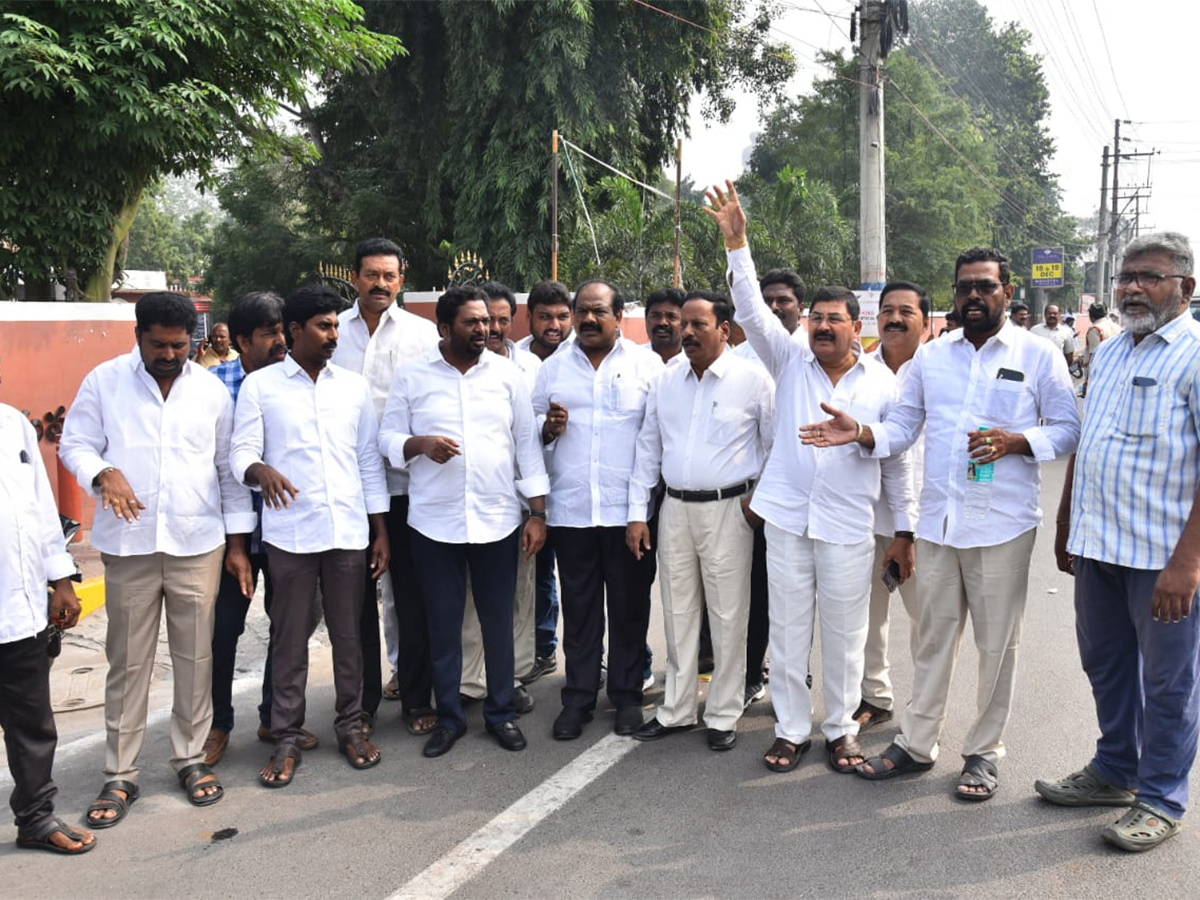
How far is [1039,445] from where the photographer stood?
3.83 metres

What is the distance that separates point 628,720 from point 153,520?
218 centimetres

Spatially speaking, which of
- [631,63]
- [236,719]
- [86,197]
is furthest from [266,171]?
[236,719]

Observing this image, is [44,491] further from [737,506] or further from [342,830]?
[737,506]

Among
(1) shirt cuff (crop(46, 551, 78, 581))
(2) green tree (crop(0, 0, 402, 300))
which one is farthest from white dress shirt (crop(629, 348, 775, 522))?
(2) green tree (crop(0, 0, 402, 300))

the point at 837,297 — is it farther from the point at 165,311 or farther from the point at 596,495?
the point at 165,311

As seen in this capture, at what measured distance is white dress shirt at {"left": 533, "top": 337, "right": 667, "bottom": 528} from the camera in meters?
4.73

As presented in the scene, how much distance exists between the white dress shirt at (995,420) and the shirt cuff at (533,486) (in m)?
1.62

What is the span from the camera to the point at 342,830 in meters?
3.79

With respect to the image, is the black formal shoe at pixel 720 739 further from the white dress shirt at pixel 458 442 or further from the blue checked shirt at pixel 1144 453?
the blue checked shirt at pixel 1144 453

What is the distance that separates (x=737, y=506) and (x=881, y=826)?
1.40 meters

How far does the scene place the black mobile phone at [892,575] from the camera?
4.52m

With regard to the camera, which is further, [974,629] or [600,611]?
[600,611]

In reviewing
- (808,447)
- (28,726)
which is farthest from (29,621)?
(808,447)

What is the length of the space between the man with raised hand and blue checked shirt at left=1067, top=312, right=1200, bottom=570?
867 millimetres
